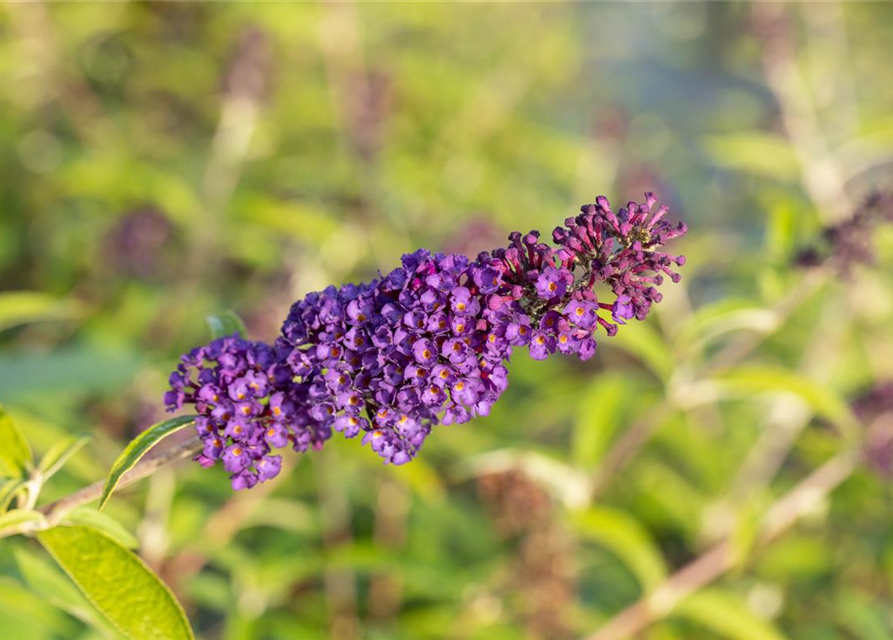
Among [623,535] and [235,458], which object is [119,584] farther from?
[623,535]

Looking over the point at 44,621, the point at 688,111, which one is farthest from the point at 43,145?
the point at 688,111

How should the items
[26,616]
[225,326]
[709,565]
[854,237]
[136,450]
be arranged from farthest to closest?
[709,565], [854,237], [26,616], [225,326], [136,450]

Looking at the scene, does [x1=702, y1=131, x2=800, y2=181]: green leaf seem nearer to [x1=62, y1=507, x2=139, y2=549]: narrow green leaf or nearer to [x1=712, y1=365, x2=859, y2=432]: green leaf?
[x1=712, y1=365, x2=859, y2=432]: green leaf

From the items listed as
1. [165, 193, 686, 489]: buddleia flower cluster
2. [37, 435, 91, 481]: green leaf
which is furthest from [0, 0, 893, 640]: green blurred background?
[165, 193, 686, 489]: buddleia flower cluster

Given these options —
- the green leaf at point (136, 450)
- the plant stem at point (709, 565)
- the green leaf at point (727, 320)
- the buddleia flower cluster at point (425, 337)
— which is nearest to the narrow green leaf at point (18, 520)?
the green leaf at point (136, 450)

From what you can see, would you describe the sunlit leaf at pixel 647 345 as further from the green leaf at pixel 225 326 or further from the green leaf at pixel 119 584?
the green leaf at pixel 119 584

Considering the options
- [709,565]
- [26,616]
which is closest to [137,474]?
[26,616]
